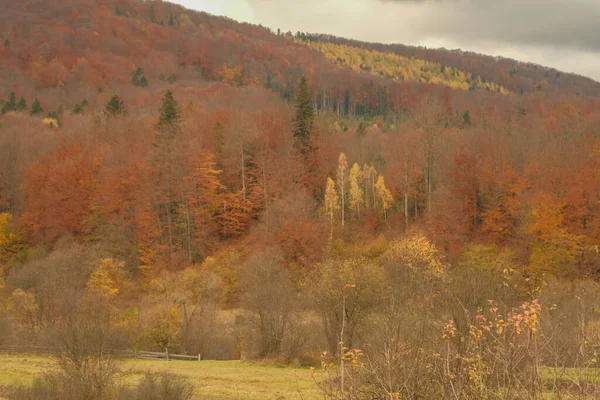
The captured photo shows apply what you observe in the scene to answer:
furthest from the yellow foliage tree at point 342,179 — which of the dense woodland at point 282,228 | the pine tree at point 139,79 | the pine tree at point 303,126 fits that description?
the pine tree at point 139,79

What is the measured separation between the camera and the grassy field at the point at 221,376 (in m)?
18.5

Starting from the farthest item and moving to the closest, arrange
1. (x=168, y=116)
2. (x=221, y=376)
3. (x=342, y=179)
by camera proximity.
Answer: (x=168, y=116) → (x=342, y=179) → (x=221, y=376)

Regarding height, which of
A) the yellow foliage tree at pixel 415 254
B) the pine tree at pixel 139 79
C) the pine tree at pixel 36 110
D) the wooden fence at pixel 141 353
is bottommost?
the wooden fence at pixel 141 353

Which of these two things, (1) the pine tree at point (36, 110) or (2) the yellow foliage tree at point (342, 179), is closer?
(2) the yellow foliage tree at point (342, 179)

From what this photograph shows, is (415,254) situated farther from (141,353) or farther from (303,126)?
(303,126)

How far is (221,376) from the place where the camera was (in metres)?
21.3

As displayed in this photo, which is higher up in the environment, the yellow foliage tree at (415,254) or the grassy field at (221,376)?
the yellow foliage tree at (415,254)

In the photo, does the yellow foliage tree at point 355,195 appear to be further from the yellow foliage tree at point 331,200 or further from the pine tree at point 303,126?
the pine tree at point 303,126

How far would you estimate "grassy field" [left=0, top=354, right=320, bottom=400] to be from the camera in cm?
1851

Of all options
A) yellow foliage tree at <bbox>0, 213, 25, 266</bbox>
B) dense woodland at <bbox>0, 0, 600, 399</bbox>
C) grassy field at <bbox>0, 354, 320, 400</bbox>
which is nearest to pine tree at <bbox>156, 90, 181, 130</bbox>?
dense woodland at <bbox>0, 0, 600, 399</bbox>

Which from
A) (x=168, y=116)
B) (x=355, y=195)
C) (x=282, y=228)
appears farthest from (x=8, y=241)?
(x=355, y=195)

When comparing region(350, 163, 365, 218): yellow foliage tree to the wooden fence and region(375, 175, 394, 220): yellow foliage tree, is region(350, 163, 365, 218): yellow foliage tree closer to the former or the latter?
region(375, 175, 394, 220): yellow foliage tree

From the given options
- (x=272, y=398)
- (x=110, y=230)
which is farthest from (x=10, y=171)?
(x=272, y=398)

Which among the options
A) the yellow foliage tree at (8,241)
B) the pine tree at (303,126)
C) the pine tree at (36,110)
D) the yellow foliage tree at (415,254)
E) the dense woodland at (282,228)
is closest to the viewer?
the dense woodland at (282,228)
